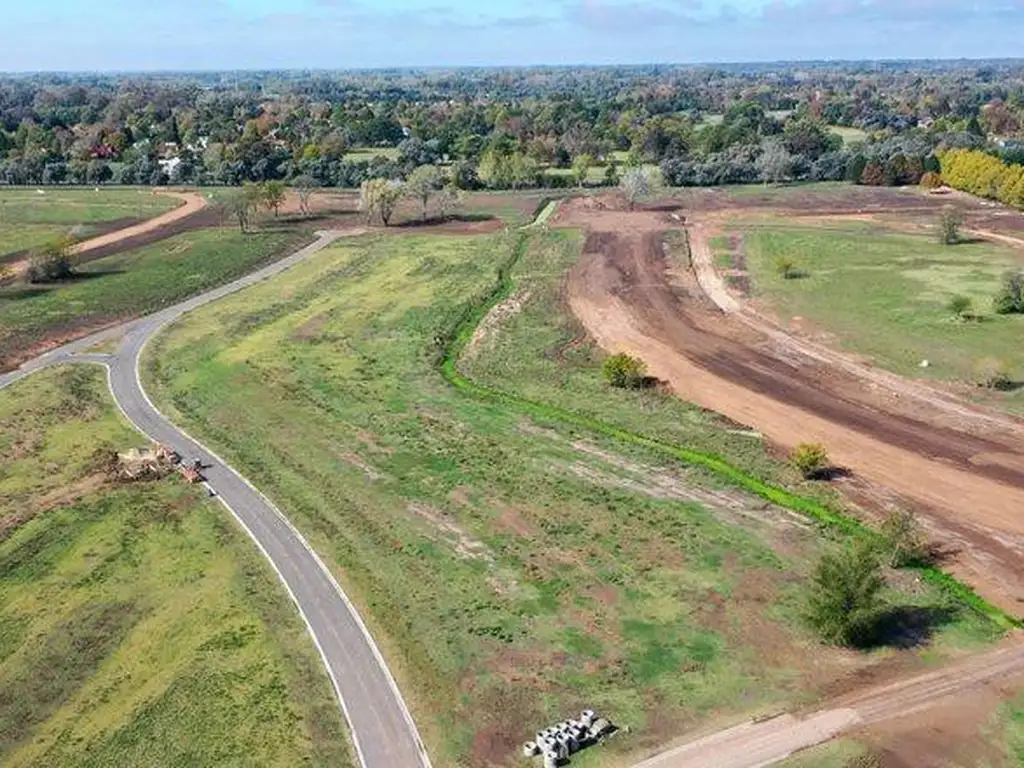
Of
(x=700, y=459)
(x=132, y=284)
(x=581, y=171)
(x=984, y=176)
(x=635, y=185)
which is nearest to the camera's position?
(x=700, y=459)

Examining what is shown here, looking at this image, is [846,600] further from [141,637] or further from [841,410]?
[141,637]

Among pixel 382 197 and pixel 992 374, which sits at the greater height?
pixel 382 197

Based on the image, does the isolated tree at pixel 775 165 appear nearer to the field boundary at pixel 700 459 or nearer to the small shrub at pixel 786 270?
the small shrub at pixel 786 270

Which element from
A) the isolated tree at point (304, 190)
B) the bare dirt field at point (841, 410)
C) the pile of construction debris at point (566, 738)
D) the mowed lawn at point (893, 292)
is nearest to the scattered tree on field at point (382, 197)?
the isolated tree at point (304, 190)

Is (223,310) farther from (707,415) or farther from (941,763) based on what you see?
(941,763)

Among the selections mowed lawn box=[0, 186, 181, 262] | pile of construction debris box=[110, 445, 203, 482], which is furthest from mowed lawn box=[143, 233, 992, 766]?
mowed lawn box=[0, 186, 181, 262]

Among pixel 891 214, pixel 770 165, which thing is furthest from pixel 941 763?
pixel 770 165

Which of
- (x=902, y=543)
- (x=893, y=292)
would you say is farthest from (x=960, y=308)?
(x=902, y=543)
